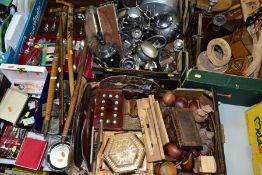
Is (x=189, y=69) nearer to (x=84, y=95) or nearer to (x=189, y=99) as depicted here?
(x=189, y=99)

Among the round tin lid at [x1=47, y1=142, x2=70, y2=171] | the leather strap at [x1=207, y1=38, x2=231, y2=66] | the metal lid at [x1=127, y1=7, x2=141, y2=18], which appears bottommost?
the round tin lid at [x1=47, y1=142, x2=70, y2=171]

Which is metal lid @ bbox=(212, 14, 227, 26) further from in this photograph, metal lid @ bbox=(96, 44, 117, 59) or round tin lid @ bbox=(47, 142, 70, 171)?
round tin lid @ bbox=(47, 142, 70, 171)

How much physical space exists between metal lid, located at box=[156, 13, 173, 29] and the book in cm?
123

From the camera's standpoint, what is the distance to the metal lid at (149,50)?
7.23 feet

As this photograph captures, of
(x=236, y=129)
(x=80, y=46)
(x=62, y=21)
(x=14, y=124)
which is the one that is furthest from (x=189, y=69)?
(x=14, y=124)

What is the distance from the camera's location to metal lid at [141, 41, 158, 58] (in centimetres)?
220

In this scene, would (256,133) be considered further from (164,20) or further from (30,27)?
(30,27)

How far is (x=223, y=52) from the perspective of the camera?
2.09 meters

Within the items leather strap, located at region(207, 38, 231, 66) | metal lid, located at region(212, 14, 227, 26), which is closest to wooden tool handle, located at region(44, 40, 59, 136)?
leather strap, located at region(207, 38, 231, 66)

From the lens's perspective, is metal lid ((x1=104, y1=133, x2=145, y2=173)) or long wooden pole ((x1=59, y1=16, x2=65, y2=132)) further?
long wooden pole ((x1=59, y1=16, x2=65, y2=132))

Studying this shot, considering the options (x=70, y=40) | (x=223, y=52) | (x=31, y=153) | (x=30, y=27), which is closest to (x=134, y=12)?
(x=70, y=40)

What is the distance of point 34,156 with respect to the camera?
199cm

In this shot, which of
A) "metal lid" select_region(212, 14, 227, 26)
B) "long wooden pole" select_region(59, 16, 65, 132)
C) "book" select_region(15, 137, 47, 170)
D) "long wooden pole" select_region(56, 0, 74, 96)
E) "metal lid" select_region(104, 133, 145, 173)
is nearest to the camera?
"metal lid" select_region(104, 133, 145, 173)

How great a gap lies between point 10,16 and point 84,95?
Result: 1038 mm
